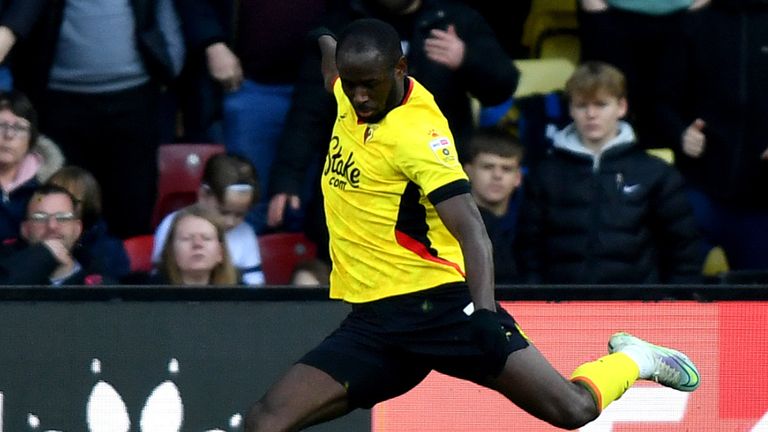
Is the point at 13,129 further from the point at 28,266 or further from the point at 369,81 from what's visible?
the point at 369,81

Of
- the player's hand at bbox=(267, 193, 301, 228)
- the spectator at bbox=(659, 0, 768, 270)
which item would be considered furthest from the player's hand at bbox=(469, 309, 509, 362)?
the spectator at bbox=(659, 0, 768, 270)

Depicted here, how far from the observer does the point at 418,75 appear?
25.3ft

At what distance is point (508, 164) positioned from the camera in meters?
7.57

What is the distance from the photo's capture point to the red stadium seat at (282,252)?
7910 mm

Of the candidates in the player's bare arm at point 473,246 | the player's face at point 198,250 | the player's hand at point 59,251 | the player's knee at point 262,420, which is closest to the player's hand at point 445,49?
the player's face at point 198,250

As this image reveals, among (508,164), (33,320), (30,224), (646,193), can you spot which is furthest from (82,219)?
(646,193)

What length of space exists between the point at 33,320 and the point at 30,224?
2.37ft

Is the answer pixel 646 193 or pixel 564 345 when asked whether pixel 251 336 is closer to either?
pixel 564 345

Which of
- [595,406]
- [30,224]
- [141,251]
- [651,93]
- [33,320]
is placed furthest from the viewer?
[651,93]

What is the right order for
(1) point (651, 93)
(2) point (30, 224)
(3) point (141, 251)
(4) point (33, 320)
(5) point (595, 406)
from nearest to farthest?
(5) point (595, 406)
(4) point (33, 320)
(2) point (30, 224)
(3) point (141, 251)
(1) point (651, 93)

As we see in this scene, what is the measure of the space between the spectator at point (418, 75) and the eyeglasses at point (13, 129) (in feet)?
3.54

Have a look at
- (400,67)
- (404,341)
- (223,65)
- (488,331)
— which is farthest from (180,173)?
(488,331)

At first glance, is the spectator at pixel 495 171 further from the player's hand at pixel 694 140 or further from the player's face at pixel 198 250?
the player's face at pixel 198 250

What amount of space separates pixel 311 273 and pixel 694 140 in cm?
192
